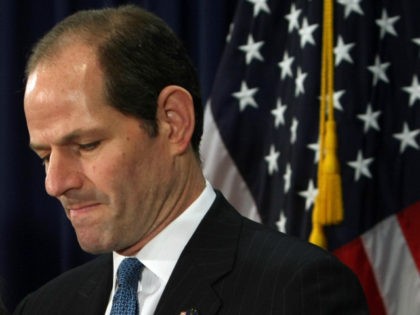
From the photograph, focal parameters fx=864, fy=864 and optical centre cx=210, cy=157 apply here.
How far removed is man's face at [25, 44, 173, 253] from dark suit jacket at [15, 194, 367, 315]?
0.12 metres

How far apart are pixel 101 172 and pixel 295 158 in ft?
3.58

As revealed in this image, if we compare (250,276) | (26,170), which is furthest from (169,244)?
(26,170)

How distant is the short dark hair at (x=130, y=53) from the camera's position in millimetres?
1406

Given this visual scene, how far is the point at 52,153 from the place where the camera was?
4.48 feet

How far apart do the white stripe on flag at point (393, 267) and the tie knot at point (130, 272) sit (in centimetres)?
99

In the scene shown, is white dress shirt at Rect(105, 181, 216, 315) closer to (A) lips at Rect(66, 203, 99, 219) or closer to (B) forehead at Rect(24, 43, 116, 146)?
(A) lips at Rect(66, 203, 99, 219)

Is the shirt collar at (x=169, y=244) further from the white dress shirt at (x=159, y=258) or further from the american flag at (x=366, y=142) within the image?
the american flag at (x=366, y=142)

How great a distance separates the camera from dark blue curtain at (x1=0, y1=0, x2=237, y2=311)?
2908mm

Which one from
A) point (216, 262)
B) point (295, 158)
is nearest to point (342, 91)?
point (295, 158)

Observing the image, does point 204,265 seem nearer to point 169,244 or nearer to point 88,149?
point 169,244

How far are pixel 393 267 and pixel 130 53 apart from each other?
1.16 metres

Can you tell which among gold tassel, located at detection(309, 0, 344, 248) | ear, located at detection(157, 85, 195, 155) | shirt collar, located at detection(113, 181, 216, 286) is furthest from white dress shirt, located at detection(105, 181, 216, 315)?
gold tassel, located at detection(309, 0, 344, 248)

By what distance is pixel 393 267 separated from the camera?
230 cm

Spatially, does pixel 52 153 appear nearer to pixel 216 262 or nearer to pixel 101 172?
pixel 101 172
